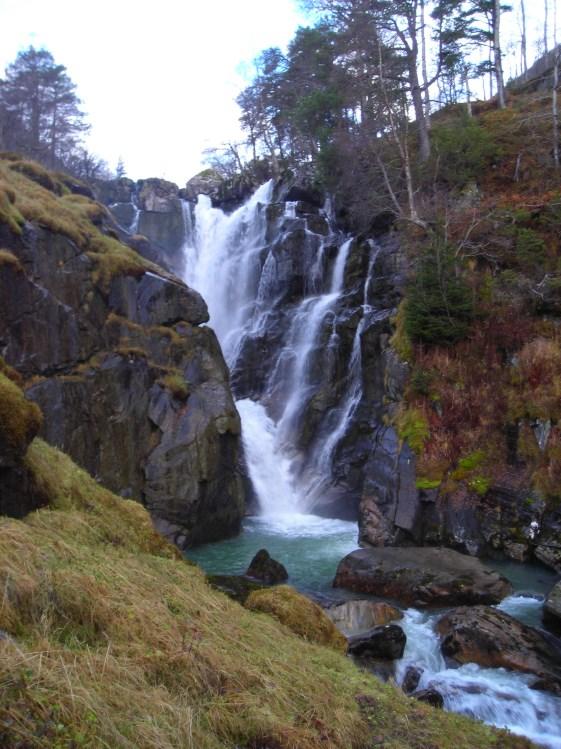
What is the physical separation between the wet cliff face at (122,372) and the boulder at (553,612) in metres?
8.74

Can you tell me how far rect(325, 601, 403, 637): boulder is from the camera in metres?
9.79

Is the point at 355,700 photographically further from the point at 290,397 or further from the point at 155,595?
the point at 290,397

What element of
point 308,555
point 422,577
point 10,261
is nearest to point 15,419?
point 422,577

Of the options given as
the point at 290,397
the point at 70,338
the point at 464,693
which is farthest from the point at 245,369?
the point at 464,693

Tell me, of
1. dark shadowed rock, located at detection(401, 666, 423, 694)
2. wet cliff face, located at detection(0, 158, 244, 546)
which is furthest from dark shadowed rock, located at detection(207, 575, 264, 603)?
wet cliff face, located at detection(0, 158, 244, 546)

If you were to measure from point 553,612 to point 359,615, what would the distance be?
330 centimetres

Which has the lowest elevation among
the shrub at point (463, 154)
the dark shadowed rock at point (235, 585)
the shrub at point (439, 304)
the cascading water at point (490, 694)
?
the cascading water at point (490, 694)

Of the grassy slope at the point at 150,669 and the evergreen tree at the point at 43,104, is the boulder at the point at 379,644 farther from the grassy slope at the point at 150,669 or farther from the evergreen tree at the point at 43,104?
the evergreen tree at the point at 43,104

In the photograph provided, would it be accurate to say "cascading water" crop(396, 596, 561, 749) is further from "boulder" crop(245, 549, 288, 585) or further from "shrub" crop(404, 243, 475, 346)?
"shrub" crop(404, 243, 475, 346)

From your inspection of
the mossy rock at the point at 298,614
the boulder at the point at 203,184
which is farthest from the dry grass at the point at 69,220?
the boulder at the point at 203,184

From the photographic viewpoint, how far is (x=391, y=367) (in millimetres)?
17812

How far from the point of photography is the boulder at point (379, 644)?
8.73 meters

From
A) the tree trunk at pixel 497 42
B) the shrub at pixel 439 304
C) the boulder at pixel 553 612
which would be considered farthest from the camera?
the tree trunk at pixel 497 42

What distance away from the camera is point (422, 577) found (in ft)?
37.9
